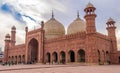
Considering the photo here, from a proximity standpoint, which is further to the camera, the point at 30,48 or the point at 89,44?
the point at 30,48

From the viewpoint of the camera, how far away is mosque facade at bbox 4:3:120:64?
72.6 feet

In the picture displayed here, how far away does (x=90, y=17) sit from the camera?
22.5 m

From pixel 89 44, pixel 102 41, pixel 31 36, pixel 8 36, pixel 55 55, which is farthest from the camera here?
pixel 8 36

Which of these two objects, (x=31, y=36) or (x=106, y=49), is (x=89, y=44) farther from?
(x=31, y=36)

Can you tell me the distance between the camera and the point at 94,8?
75.5 feet

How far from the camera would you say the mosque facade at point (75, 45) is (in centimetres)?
2214

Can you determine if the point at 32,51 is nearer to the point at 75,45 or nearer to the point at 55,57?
the point at 55,57

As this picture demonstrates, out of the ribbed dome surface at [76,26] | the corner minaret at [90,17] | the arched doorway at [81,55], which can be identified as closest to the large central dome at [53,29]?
the ribbed dome surface at [76,26]

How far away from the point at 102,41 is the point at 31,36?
570 inches

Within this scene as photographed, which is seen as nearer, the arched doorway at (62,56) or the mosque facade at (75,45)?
the mosque facade at (75,45)

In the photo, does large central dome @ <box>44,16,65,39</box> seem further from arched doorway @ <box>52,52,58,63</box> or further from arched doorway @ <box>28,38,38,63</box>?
arched doorway @ <box>52,52,58,63</box>

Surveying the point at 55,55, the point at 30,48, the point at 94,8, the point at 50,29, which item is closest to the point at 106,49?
the point at 94,8

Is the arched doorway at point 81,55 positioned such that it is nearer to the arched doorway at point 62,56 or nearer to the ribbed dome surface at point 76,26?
the arched doorway at point 62,56

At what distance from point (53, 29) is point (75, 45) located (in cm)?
1100
